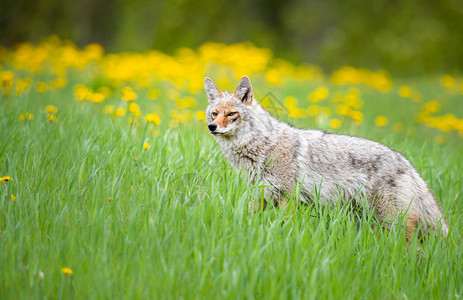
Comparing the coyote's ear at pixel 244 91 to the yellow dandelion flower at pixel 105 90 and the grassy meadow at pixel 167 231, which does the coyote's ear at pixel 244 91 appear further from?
the yellow dandelion flower at pixel 105 90

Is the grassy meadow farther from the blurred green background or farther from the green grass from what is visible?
the blurred green background

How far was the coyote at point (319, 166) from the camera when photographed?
377 centimetres

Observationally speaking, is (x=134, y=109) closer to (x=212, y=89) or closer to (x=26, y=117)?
(x=212, y=89)

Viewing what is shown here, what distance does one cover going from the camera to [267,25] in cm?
1434

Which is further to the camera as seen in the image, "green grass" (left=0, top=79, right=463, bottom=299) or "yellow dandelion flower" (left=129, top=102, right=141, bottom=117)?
"yellow dandelion flower" (left=129, top=102, right=141, bottom=117)

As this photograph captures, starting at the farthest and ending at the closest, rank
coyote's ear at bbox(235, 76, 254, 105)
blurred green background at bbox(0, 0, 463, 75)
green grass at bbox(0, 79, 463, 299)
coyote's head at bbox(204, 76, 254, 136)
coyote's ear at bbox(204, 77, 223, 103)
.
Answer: blurred green background at bbox(0, 0, 463, 75)
coyote's ear at bbox(204, 77, 223, 103)
coyote's ear at bbox(235, 76, 254, 105)
coyote's head at bbox(204, 76, 254, 136)
green grass at bbox(0, 79, 463, 299)

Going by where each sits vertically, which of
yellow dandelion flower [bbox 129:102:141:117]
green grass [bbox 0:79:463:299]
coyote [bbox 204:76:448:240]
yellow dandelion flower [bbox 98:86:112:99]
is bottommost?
green grass [bbox 0:79:463:299]

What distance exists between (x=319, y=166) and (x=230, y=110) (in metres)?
1.04

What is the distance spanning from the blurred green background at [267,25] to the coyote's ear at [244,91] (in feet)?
33.0

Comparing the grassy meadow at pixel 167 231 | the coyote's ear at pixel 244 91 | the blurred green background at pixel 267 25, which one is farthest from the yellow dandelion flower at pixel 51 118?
the blurred green background at pixel 267 25

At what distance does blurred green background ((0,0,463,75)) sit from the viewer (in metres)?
13.4

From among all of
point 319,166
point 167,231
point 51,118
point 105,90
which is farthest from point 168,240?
point 105,90

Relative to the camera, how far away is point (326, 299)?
8.69 feet

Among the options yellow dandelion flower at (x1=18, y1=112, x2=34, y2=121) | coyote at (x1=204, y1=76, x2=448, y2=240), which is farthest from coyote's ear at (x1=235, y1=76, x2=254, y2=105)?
yellow dandelion flower at (x1=18, y1=112, x2=34, y2=121)
